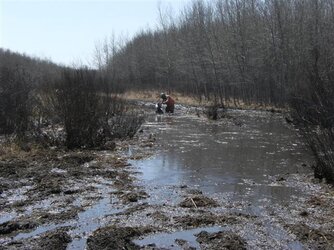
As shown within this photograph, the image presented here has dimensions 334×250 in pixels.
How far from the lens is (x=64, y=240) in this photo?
6.01 meters

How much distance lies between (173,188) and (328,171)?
11.0 feet

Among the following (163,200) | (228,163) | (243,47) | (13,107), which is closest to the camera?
(163,200)

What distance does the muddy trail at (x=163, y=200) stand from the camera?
6211 millimetres

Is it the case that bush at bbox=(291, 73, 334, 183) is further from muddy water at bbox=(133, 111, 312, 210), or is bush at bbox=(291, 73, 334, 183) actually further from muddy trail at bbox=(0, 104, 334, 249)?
muddy water at bbox=(133, 111, 312, 210)

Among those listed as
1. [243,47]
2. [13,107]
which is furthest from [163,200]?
[243,47]

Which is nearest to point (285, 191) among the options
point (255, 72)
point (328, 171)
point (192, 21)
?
point (328, 171)

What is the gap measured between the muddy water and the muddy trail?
0.03m

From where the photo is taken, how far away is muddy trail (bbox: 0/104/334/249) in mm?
6211

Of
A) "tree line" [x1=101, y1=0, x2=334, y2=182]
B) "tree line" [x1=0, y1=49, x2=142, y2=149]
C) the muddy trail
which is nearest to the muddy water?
the muddy trail

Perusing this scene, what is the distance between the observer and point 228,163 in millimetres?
12953

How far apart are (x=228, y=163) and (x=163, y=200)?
485 centimetres

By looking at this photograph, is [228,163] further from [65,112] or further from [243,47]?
[243,47]

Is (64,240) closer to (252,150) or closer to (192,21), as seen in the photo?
(252,150)

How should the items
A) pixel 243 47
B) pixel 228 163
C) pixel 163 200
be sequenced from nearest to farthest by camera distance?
1. pixel 163 200
2. pixel 228 163
3. pixel 243 47
